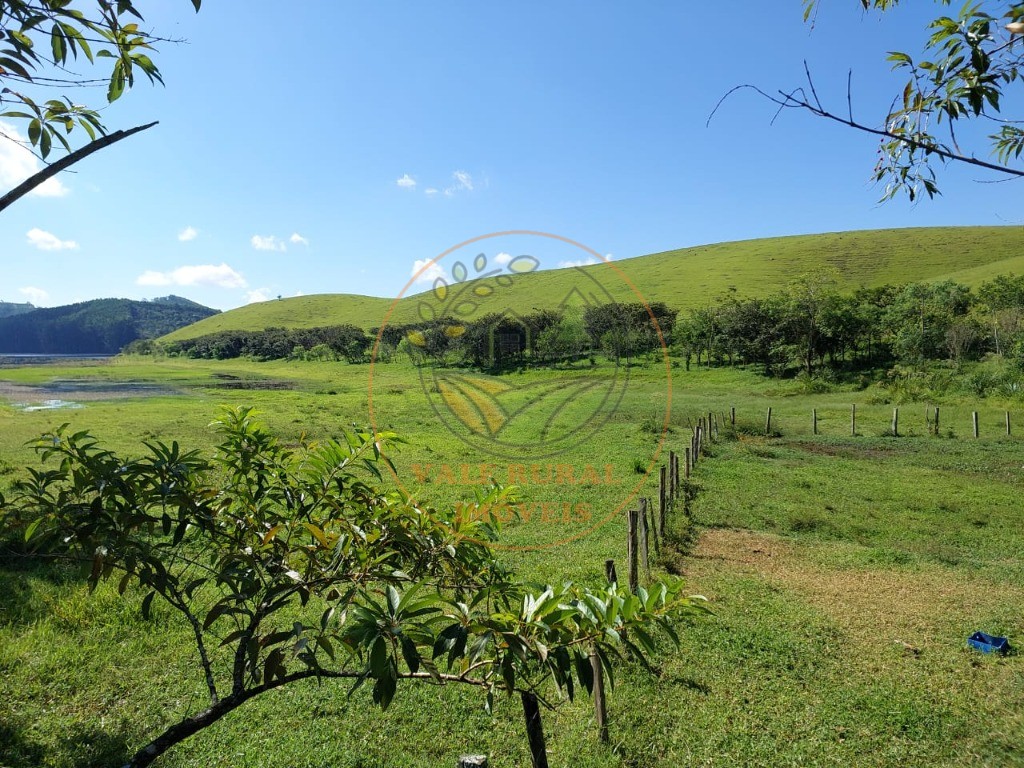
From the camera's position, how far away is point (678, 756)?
13.9ft

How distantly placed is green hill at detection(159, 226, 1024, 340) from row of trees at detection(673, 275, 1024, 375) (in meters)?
13.3

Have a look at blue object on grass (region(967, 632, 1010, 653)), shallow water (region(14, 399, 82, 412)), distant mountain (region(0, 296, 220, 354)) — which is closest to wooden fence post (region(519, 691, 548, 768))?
blue object on grass (region(967, 632, 1010, 653))

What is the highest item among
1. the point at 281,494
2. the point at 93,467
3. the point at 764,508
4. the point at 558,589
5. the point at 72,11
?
the point at 72,11

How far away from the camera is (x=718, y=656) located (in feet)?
18.7

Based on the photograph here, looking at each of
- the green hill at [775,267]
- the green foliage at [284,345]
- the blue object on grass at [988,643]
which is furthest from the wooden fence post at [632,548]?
the green foliage at [284,345]

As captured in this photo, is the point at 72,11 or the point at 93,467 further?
the point at 93,467

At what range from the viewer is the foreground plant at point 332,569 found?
58.7 inches

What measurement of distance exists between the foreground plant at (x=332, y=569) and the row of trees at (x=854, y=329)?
46.1 meters

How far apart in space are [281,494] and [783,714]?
494 centimetres

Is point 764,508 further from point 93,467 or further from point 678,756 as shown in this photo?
point 93,467

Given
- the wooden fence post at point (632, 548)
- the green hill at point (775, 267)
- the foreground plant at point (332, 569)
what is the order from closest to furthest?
the foreground plant at point (332, 569)
the wooden fence post at point (632, 548)
the green hill at point (775, 267)

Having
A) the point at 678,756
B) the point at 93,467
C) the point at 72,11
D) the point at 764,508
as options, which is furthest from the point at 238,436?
the point at 764,508

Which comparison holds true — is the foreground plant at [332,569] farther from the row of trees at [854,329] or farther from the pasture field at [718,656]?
the row of trees at [854,329]

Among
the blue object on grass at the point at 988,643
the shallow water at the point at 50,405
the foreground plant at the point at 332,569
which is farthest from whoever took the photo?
the shallow water at the point at 50,405
